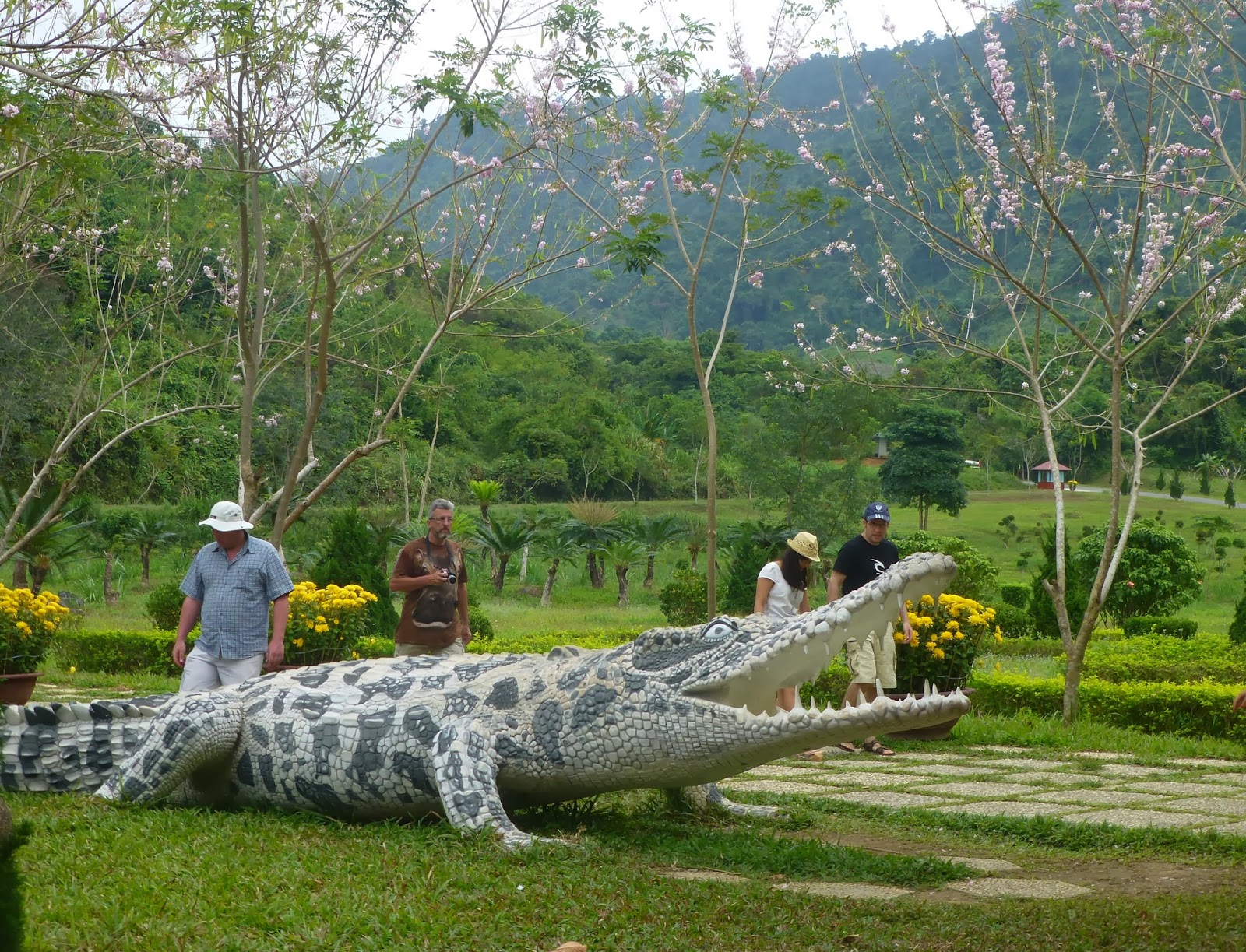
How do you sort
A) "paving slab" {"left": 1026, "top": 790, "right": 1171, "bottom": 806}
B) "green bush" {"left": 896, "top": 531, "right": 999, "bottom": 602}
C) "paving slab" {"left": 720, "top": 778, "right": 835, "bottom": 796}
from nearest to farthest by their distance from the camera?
1. "paving slab" {"left": 1026, "top": 790, "right": 1171, "bottom": 806}
2. "paving slab" {"left": 720, "top": 778, "right": 835, "bottom": 796}
3. "green bush" {"left": 896, "top": 531, "right": 999, "bottom": 602}

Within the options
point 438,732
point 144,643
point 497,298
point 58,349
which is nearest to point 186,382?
point 58,349

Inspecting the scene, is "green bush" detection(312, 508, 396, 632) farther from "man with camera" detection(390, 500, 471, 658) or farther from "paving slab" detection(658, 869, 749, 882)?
"paving slab" detection(658, 869, 749, 882)

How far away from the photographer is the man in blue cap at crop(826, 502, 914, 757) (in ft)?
24.5

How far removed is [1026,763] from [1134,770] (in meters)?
0.62

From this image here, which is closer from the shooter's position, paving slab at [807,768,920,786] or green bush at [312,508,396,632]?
paving slab at [807,768,920,786]

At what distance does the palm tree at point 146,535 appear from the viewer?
23375 mm

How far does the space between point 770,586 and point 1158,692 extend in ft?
12.3

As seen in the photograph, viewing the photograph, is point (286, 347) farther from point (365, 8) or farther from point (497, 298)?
point (365, 8)

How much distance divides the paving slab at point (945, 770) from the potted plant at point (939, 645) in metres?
1.16

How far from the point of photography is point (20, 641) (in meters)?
10.6

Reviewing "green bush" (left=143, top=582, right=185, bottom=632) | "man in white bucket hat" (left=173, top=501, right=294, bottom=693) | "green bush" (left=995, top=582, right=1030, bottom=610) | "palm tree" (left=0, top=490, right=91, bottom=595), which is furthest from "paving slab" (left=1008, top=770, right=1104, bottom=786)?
"green bush" (left=995, top=582, right=1030, bottom=610)

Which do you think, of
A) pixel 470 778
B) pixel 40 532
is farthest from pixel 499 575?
pixel 470 778

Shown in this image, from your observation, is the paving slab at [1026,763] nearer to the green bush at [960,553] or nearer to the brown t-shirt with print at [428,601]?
the brown t-shirt with print at [428,601]

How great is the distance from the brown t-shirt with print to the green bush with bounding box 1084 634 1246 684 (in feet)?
23.6
